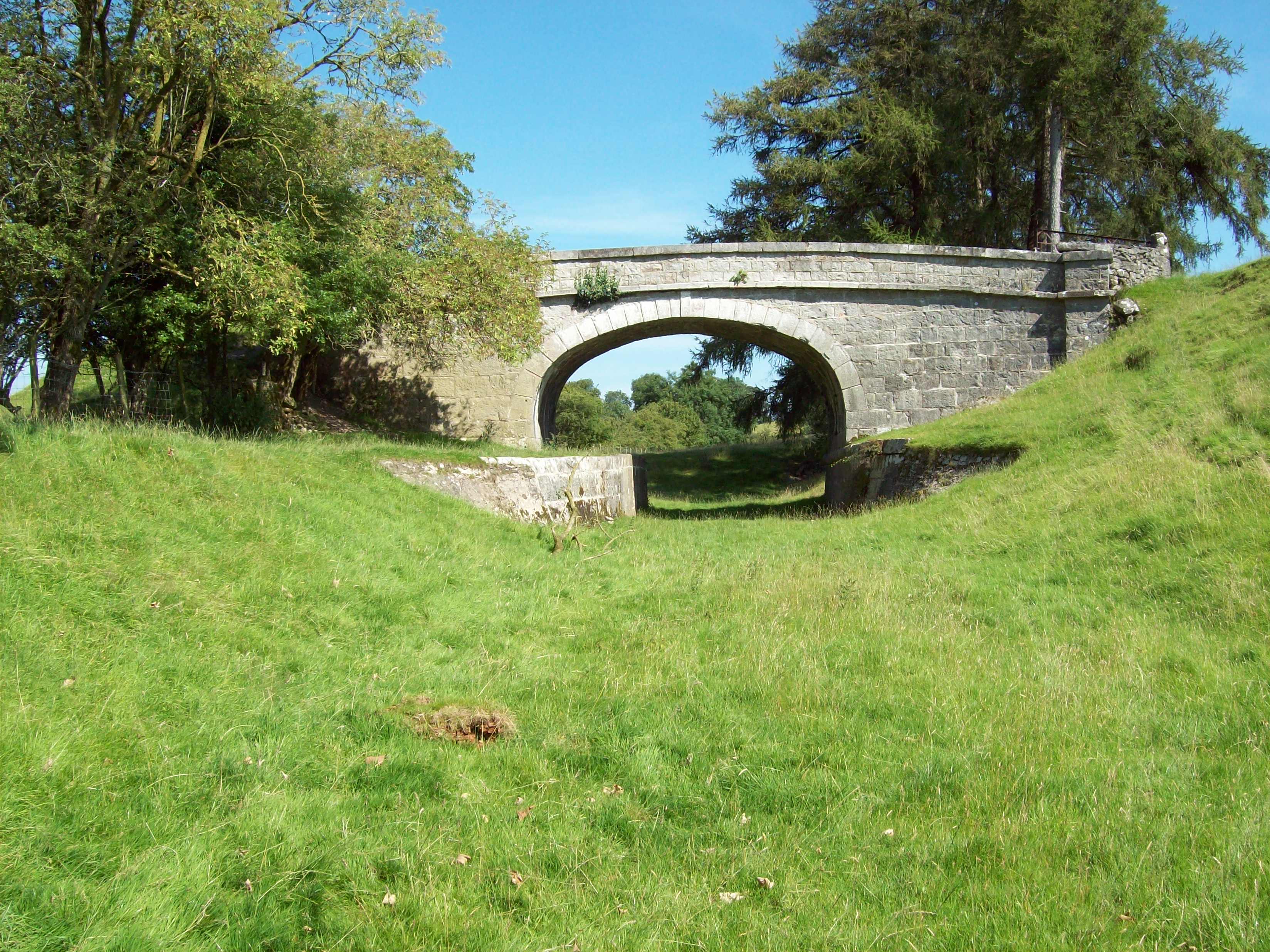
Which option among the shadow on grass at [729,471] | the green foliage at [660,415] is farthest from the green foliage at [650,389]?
the shadow on grass at [729,471]

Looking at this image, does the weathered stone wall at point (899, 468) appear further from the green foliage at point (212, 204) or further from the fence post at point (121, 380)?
the fence post at point (121, 380)

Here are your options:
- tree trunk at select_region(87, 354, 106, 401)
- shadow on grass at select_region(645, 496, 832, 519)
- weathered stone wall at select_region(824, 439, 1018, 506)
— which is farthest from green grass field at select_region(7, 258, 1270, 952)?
shadow on grass at select_region(645, 496, 832, 519)

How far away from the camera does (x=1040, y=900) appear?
2.91 metres

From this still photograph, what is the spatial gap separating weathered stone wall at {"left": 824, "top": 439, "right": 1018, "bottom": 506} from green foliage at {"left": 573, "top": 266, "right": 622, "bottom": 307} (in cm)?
514

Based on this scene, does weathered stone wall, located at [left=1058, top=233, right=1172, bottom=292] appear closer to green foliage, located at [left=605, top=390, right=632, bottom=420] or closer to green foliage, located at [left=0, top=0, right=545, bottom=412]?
green foliage, located at [left=0, top=0, right=545, bottom=412]

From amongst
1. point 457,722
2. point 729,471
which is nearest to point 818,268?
point 729,471

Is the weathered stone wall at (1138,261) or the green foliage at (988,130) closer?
the weathered stone wall at (1138,261)

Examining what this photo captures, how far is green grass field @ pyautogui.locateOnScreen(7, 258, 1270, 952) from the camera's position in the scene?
2.82m

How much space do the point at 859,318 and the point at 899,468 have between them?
3.75 metres

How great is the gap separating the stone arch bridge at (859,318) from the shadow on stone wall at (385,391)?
3 cm

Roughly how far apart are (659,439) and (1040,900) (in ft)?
175

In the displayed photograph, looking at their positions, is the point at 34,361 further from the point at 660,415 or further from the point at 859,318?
the point at 660,415

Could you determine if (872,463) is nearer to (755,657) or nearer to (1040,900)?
(755,657)

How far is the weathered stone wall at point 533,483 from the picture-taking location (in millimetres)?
10383
